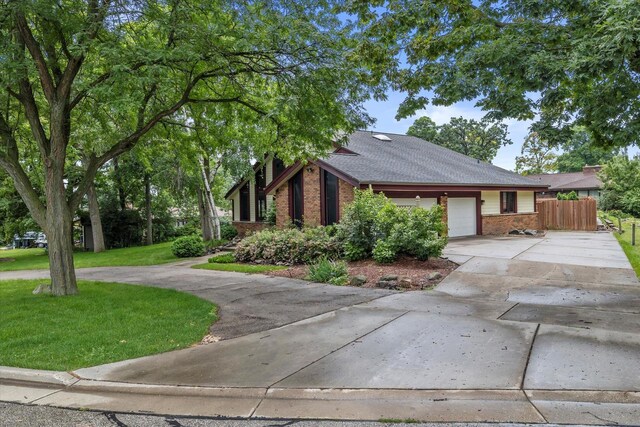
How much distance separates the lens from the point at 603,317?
6367mm

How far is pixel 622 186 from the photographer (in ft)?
104

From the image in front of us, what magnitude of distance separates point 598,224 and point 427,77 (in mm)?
21324

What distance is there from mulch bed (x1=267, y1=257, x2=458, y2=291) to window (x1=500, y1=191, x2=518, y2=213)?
1139cm

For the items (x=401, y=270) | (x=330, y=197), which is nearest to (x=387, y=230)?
(x=401, y=270)

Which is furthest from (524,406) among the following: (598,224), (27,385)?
(598,224)

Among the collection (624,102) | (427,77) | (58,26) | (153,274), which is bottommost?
(153,274)

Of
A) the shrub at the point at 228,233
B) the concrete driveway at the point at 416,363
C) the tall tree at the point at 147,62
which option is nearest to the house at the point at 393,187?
the shrub at the point at 228,233

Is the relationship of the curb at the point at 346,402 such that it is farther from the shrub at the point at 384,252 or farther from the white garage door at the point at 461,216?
the white garage door at the point at 461,216

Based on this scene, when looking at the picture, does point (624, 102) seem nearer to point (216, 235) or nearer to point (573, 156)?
point (216, 235)

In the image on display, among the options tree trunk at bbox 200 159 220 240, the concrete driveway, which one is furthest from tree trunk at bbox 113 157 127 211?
the concrete driveway

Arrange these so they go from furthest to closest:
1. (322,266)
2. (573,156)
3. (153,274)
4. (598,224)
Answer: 1. (573,156)
2. (598,224)
3. (153,274)
4. (322,266)

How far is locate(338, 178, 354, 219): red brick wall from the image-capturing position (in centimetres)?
1602

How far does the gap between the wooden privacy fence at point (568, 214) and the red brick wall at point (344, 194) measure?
46.2 ft

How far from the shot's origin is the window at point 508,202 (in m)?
21.7
